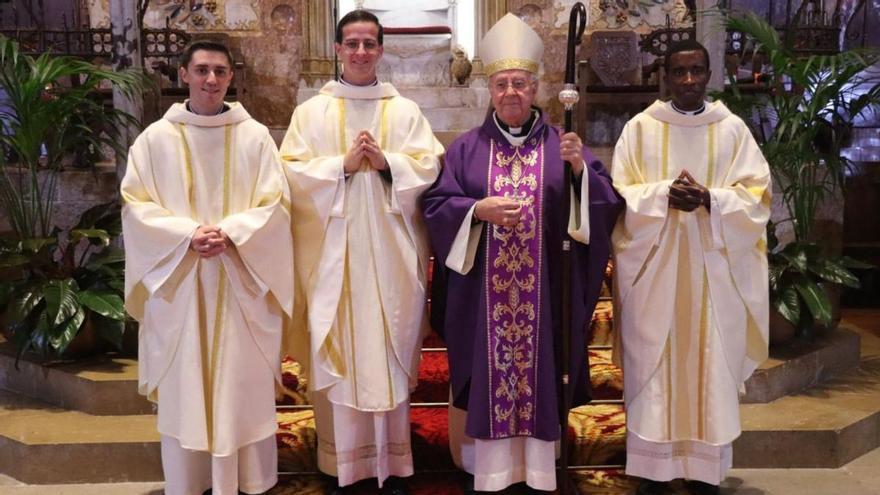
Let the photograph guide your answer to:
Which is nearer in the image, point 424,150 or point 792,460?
point 424,150

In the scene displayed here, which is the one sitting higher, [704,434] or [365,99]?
[365,99]

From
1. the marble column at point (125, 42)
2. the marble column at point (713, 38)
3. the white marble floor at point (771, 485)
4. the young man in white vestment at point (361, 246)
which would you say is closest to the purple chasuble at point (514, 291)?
the young man in white vestment at point (361, 246)

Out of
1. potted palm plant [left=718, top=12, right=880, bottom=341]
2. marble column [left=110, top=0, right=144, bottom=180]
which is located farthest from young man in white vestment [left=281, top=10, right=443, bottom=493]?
marble column [left=110, top=0, right=144, bottom=180]

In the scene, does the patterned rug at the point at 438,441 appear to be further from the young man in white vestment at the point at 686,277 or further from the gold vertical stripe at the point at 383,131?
the gold vertical stripe at the point at 383,131

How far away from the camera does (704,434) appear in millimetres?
3510

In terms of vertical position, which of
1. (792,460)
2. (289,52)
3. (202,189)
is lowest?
(792,460)

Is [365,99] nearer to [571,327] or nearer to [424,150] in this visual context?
[424,150]

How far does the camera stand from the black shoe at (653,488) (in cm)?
366

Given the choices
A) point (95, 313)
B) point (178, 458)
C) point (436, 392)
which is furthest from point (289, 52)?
point (178, 458)

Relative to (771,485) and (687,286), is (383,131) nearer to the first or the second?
(687,286)

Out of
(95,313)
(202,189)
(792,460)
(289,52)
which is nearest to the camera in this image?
(202,189)

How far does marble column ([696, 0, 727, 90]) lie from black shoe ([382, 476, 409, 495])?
3512 millimetres

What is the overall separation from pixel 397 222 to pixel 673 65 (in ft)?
4.08

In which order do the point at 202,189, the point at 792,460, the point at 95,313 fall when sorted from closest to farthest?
1. the point at 202,189
2. the point at 792,460
3. the point at 95,313
